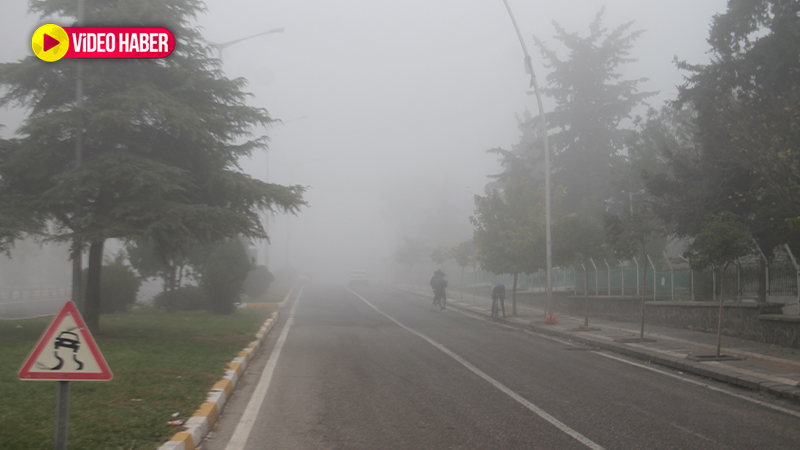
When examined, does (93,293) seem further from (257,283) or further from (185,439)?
(257,283)

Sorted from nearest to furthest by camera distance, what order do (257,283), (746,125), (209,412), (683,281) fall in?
(209,412), (746,125), (683,281), (257,283)

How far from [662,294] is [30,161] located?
63.7ft

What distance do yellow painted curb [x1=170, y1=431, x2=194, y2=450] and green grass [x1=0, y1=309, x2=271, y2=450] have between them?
0.11 metres

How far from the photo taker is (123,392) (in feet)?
24.9

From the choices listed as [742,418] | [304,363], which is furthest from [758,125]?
[304,363]

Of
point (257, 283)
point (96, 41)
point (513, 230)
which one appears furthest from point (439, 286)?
point (96, 41)

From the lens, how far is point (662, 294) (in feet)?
70.7

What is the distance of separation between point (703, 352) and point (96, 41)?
14.4m

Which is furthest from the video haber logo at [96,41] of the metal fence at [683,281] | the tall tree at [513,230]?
the tall tree at [513,230]

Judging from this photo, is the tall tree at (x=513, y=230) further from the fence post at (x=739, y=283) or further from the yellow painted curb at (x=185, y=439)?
the yellow painted curb at (x=185, y=439)

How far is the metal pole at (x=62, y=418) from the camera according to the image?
4.75 m

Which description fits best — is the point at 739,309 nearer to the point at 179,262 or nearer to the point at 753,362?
the point at 753,362

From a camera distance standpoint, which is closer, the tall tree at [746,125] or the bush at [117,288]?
the tall tree at [746,125]

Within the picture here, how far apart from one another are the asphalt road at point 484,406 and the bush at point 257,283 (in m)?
22.4
